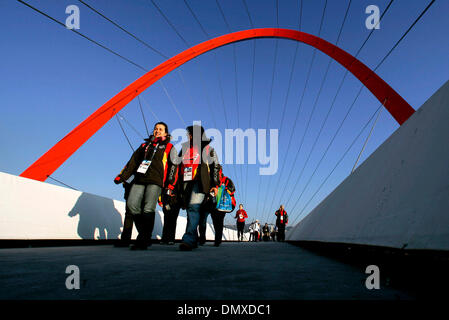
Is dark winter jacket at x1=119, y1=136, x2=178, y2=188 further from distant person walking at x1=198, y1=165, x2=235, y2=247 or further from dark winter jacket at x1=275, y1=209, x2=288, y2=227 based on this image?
dark winter jacket at x1=275, y1=209, x2=288, y2=227

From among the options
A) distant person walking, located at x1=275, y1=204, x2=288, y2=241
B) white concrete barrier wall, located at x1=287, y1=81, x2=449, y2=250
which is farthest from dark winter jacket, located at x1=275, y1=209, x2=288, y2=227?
white concrete barrier wall, located at x1=287, y1=81, x2=449, y2=250

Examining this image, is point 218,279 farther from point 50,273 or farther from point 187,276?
point 50,273

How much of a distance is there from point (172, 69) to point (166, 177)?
39.2 ft

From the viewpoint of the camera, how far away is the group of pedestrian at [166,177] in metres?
3.84

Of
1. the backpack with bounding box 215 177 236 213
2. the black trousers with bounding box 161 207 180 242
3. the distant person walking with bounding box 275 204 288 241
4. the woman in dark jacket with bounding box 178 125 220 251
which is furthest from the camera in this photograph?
the distant person walking with bounding box 275 204 288 241

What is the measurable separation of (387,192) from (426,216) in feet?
1.73

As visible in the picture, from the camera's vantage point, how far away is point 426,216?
1.22 m

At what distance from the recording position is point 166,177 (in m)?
4.39

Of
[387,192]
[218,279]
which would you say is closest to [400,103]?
[387,192]

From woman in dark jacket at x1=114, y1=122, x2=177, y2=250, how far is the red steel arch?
6.12 m

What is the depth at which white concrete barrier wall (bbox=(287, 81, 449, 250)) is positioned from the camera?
1.18m

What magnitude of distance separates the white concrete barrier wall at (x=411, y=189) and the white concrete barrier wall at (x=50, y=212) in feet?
14.4
